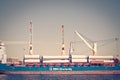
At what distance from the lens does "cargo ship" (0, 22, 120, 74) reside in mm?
78000

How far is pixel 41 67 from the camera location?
78.2 m

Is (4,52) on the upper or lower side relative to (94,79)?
upper

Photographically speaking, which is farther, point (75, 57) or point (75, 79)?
point (75, 57)

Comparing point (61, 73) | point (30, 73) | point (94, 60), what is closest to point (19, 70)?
point (30, 73)

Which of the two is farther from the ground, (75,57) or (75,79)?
(75,57)

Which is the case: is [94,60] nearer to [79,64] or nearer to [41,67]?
[79,64]

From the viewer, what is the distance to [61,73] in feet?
258

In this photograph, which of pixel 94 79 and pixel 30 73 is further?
pixel 30 73

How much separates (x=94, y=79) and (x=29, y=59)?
2270 centimetres

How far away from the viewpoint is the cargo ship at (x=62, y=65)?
78.0 meters

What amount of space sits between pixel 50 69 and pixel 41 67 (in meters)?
2.07

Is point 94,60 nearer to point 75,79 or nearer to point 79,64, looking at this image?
point 79,64

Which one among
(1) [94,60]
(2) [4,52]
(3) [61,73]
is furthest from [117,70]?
(2) [4,52]

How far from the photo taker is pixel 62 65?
7969 cm
